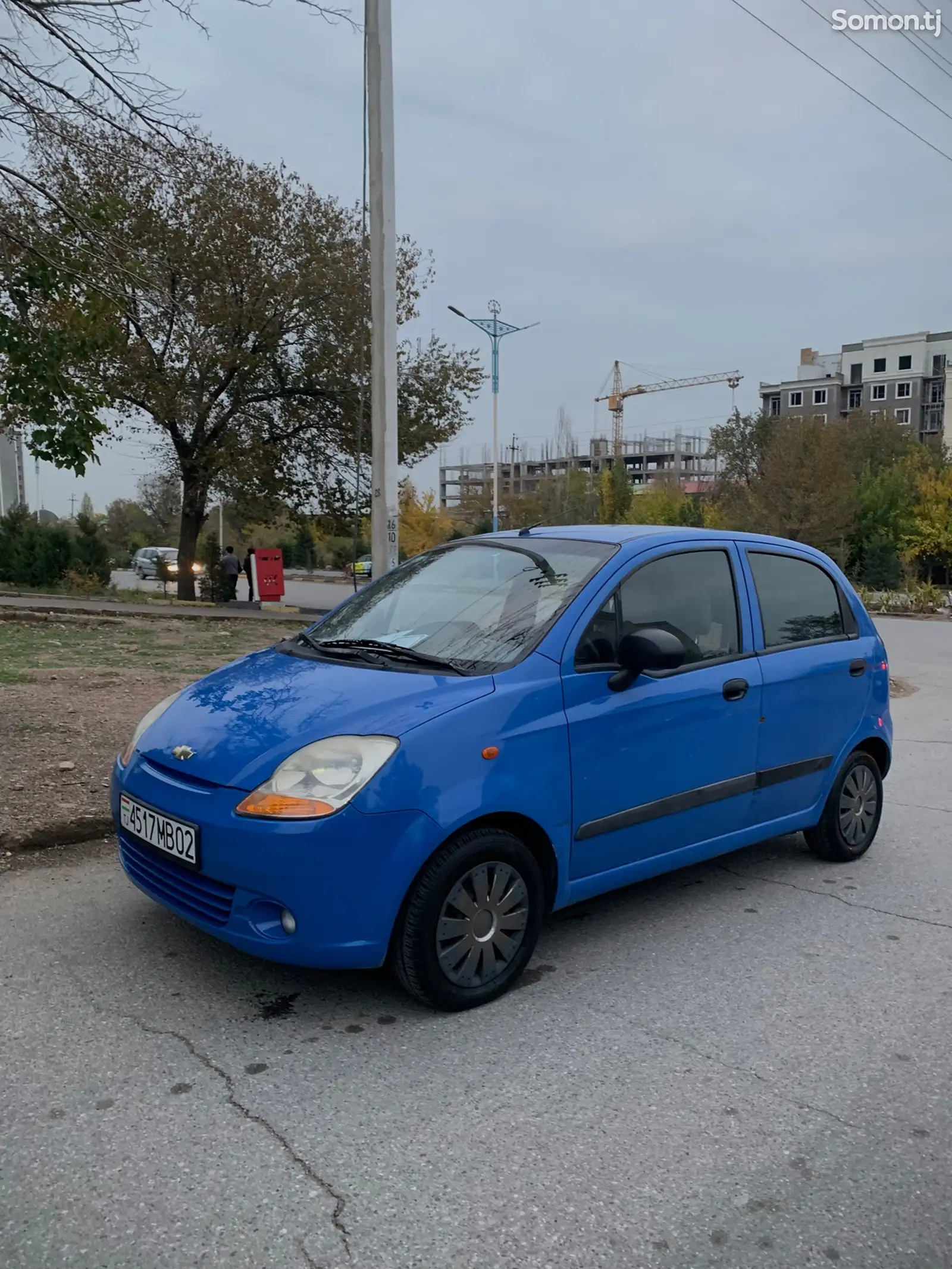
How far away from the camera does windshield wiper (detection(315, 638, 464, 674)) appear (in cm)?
377

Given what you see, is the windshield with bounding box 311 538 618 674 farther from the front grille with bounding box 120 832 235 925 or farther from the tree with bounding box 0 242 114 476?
the tree with bounding box 0 242 114 476

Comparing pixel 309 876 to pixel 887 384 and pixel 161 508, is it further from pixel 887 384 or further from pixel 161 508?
pixel 887 384

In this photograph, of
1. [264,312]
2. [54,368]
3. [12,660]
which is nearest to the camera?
[54,368]

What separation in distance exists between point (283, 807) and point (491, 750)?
72 centimetres

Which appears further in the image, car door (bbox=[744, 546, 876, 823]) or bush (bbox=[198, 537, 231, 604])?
bush (bbox=[198, 537, 231, 604])

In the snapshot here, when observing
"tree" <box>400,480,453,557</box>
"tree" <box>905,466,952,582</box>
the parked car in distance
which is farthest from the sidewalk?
"tree" <box>905,466,952,582</box>

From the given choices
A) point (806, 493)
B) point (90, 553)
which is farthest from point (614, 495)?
point (90, 553)

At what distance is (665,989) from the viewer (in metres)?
3.65

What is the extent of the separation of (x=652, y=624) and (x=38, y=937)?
274 centimetres

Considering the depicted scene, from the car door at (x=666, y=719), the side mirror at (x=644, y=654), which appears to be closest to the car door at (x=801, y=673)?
the car door at (x=666, y=719)

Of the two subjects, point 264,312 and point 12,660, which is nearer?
point 12,660

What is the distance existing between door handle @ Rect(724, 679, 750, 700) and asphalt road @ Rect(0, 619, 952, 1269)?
0.99 meters

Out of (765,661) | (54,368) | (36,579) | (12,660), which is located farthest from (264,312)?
(765,661)

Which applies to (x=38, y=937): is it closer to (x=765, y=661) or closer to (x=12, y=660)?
(x=765, y=661)
